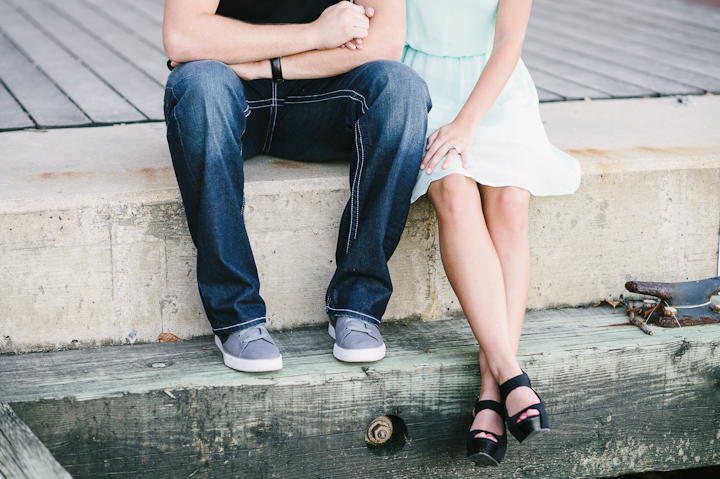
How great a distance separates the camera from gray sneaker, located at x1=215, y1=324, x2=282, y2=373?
5.65ft

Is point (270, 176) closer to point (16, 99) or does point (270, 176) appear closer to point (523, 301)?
point (523, 301)

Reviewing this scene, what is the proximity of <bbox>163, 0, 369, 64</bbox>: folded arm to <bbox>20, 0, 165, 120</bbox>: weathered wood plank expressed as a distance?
85 cm

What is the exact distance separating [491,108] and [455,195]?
35 cm

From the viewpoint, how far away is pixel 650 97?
302 centimetres

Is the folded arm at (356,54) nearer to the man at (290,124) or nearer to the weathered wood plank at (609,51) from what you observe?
the man at (290,124)

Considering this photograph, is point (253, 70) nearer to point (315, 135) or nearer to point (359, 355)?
A: point (315, 135)

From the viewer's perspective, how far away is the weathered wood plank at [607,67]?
124 inches

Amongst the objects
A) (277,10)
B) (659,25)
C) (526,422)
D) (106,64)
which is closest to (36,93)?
(106,64)

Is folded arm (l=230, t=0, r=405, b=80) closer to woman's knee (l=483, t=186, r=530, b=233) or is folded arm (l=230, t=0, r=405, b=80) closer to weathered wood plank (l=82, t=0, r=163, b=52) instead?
woman's knee (l=483, t=186, r=530, b=233)

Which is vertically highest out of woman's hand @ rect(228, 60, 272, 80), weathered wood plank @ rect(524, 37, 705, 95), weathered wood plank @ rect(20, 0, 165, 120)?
woman's hand @ rect(228, 60, 272, 80)

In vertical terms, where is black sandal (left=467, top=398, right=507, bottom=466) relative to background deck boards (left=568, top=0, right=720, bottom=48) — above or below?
below

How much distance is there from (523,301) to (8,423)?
48.4 inches

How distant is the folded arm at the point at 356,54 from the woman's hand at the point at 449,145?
27 cm

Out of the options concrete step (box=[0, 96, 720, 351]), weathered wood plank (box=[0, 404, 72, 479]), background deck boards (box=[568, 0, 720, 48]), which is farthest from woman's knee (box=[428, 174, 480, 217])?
background deck boards (box=[568, 0, 720, 48])
